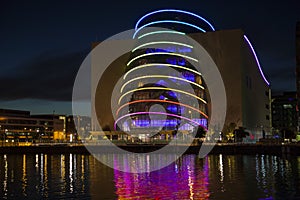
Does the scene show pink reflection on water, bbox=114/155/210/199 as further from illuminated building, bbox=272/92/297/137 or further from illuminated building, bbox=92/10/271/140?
illuminated building, bbox=272/92/297/137

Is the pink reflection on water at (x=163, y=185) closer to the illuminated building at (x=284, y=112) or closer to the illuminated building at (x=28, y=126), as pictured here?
the illuminated building at (x=28, y=126)

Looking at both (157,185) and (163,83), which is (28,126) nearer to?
(163,83)

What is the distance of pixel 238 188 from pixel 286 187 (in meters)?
2.58

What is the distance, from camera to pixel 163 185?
88.5ft

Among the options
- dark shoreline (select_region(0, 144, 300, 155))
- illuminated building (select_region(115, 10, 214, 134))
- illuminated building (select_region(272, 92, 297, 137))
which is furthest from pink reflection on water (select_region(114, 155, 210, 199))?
illuminated building (select_region(272, 92, 297, 137))

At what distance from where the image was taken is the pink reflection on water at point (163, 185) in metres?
23.1

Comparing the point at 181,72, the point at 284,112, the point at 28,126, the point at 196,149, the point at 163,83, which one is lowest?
the point at 196,149

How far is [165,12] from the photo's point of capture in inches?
3839

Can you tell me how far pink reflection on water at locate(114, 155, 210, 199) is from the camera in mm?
23062

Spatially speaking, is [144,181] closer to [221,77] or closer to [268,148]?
[268,148]

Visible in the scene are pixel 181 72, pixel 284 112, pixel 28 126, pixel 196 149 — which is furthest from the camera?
pixel 284 112

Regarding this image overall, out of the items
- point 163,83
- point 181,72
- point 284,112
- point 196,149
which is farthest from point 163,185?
point 284,112

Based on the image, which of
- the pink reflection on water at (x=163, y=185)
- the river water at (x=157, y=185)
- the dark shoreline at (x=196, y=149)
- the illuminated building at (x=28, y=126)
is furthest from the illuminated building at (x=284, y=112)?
the pink reflection on water at (x=163, y=185)

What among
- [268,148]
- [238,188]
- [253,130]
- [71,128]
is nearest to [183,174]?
[238,188]
